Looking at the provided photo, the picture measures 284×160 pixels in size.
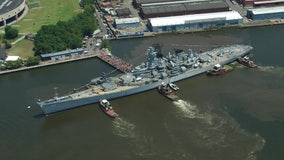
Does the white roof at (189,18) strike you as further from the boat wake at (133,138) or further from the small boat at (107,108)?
the boat wake at (133,138)

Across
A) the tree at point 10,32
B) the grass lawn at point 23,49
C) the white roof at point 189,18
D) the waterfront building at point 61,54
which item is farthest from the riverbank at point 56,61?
the white roof at point 189,18

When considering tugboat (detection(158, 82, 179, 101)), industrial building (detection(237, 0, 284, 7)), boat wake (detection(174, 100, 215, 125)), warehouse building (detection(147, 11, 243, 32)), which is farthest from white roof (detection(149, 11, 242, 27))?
boat wake (detection(174, 100, 215, 125))

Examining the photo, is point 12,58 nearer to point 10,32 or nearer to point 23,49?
point 23,49

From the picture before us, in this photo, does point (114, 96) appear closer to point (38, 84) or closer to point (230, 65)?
point (38, 84)

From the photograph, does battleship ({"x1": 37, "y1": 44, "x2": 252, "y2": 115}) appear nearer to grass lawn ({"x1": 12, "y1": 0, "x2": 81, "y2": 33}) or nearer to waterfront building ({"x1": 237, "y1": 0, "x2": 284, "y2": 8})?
waterfront building ({"x1": 237, "y1": 0, "x2": 284, "y2": 8})

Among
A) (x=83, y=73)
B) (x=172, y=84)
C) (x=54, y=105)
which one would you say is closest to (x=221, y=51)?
(x=172, y=84)
